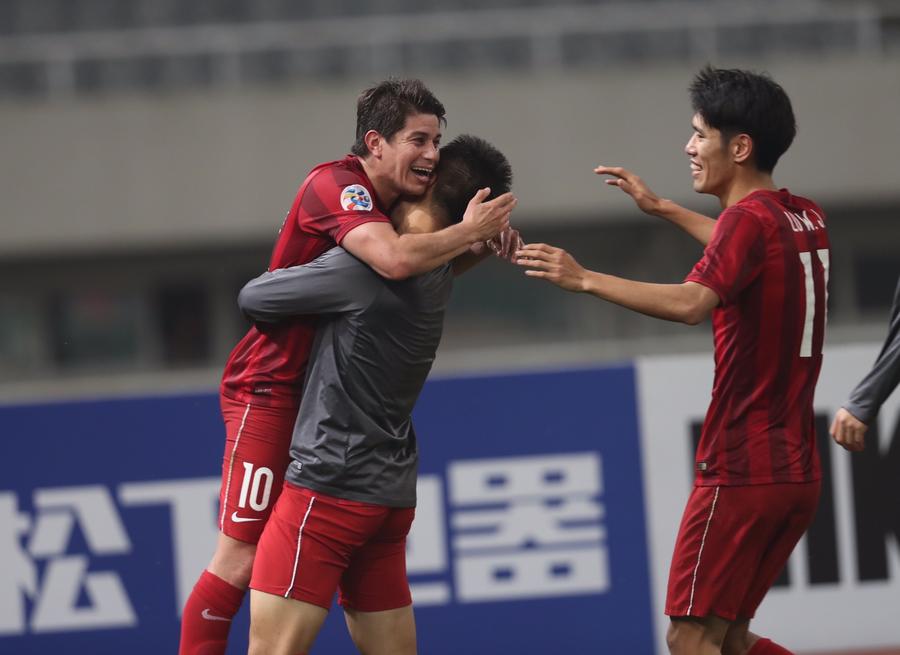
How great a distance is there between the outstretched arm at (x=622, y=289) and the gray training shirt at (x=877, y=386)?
738 millimetres

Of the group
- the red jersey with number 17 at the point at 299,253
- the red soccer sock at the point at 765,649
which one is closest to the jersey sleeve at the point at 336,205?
the red jersey with number 17 at the point at 299,253

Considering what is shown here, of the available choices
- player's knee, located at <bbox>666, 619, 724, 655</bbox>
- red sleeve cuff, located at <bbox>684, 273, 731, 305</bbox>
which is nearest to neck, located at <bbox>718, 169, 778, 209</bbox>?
red sleeve cuff, located at <bbox>684, 273, 731, 305</bbox>

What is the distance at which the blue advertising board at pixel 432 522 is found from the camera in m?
5.48

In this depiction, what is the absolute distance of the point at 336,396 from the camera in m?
3.38

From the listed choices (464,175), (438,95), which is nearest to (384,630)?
(464,175)

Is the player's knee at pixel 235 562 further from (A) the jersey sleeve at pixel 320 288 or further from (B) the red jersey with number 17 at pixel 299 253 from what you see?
(A) the jersey sleeve at pixel 320 288

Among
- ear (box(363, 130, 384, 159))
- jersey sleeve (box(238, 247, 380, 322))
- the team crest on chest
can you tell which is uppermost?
ear (box(363, 130, 384, 159))

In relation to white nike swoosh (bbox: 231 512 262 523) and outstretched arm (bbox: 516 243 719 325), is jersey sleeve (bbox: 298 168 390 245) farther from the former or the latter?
white nike swoosh (bbox: 231 512 262 523)

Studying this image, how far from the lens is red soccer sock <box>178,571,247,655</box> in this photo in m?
3.81

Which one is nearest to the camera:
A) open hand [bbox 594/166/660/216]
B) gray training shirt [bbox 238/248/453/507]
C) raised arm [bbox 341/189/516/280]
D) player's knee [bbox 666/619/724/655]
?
raised arm [bbox 341/189/516/280]

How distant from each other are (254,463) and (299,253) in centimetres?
66

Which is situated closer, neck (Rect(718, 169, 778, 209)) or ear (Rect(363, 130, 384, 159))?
ear (Rect(363, 130, 384, 159))

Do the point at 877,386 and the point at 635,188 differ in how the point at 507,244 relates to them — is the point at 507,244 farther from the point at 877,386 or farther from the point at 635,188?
the point at 877,386

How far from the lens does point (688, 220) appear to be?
4133 millimetres
